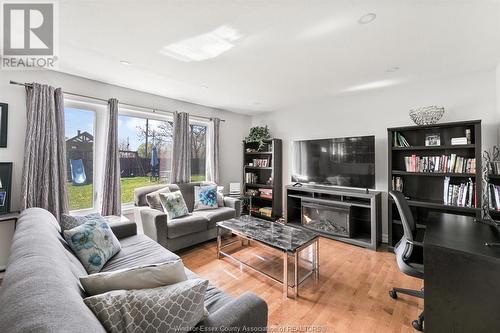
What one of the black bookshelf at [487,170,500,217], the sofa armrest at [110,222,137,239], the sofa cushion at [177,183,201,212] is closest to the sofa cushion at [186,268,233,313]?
the sofa armrest at [110,222,137,239]

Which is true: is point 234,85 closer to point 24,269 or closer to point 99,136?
point 99,136

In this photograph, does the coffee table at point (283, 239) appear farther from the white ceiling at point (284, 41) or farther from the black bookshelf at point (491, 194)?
the white ceiling at point (284, 41)

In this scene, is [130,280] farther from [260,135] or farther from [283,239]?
[260,135]

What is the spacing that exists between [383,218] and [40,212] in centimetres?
411

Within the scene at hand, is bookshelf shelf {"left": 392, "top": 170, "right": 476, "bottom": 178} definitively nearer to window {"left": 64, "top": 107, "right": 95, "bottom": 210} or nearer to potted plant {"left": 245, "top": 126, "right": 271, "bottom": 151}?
potted plant {"left": 245, "top": 126, "right": 271, "bottom": 151}

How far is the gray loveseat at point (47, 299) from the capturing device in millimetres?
611

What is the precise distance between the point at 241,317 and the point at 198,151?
145 inches

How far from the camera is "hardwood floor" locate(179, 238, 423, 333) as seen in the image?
5.58 feet

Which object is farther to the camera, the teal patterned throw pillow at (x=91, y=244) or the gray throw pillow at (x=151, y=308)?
the teal patterned throw pillow at (x=91, y=244)

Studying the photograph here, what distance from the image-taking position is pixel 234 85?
315cm

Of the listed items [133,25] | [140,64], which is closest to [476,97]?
[133,25]

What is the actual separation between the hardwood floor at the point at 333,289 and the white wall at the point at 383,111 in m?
1.10

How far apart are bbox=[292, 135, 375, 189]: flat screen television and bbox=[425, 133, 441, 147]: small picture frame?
2.05 feet

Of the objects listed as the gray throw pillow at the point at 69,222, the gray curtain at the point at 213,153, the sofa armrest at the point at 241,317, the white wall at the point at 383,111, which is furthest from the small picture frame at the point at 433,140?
the gray throw pillow at the point at 69,222
